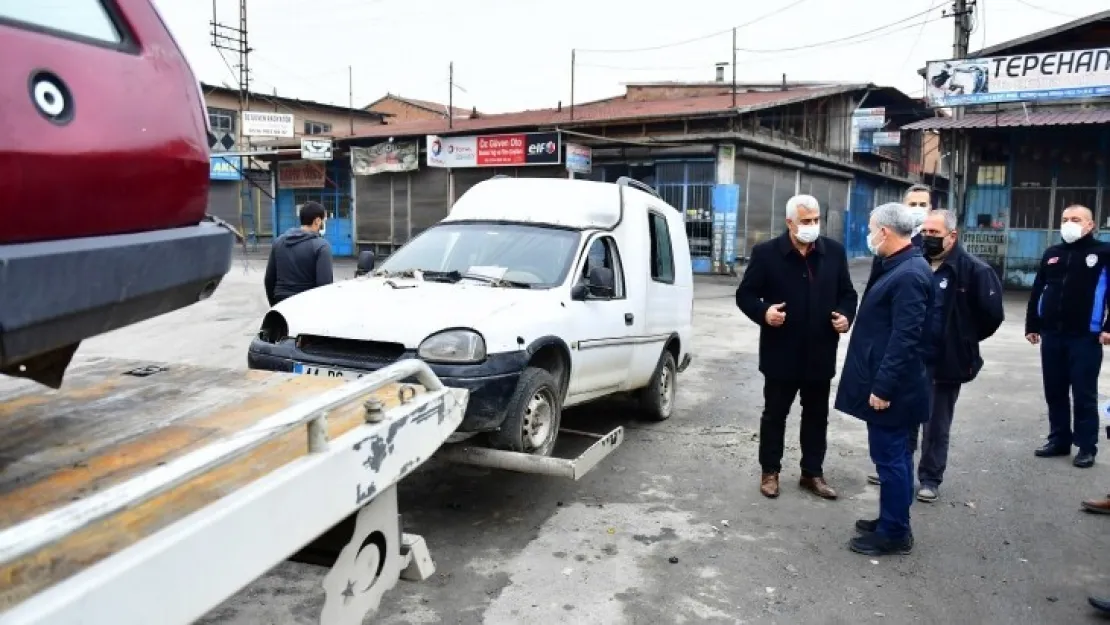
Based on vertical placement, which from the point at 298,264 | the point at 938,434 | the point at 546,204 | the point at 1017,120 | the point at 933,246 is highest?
the point at 1017,120

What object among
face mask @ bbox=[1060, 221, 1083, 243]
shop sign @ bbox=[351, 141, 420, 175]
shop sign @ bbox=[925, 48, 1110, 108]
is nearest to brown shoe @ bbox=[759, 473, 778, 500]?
face mask @ bbox=[1060, 221, 1083, 243]

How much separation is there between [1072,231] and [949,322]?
4.79ft

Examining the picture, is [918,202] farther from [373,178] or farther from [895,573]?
[373,178]

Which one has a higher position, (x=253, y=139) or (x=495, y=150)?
(x=253, y=139)

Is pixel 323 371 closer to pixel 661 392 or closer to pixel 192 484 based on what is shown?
pixel 192 484

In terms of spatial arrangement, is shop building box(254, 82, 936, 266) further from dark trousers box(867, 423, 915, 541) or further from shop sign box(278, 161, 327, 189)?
dark trousers box(867, 423, 915, 541)

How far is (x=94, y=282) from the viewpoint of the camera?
1.79m

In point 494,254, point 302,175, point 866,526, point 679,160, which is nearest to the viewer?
point 866,526

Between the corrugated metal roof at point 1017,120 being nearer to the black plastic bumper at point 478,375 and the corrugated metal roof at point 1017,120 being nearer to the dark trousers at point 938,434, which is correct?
the dark trousers at point 938,434

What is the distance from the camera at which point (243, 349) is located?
10.3m

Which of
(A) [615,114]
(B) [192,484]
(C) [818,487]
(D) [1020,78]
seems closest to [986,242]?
(D) [1020,78]

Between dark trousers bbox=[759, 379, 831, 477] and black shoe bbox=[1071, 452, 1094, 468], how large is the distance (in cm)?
205

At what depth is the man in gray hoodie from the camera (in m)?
6.32

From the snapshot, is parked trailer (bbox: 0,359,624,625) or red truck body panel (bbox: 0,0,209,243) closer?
parked trailer (bbox: 0,359,624,625)
